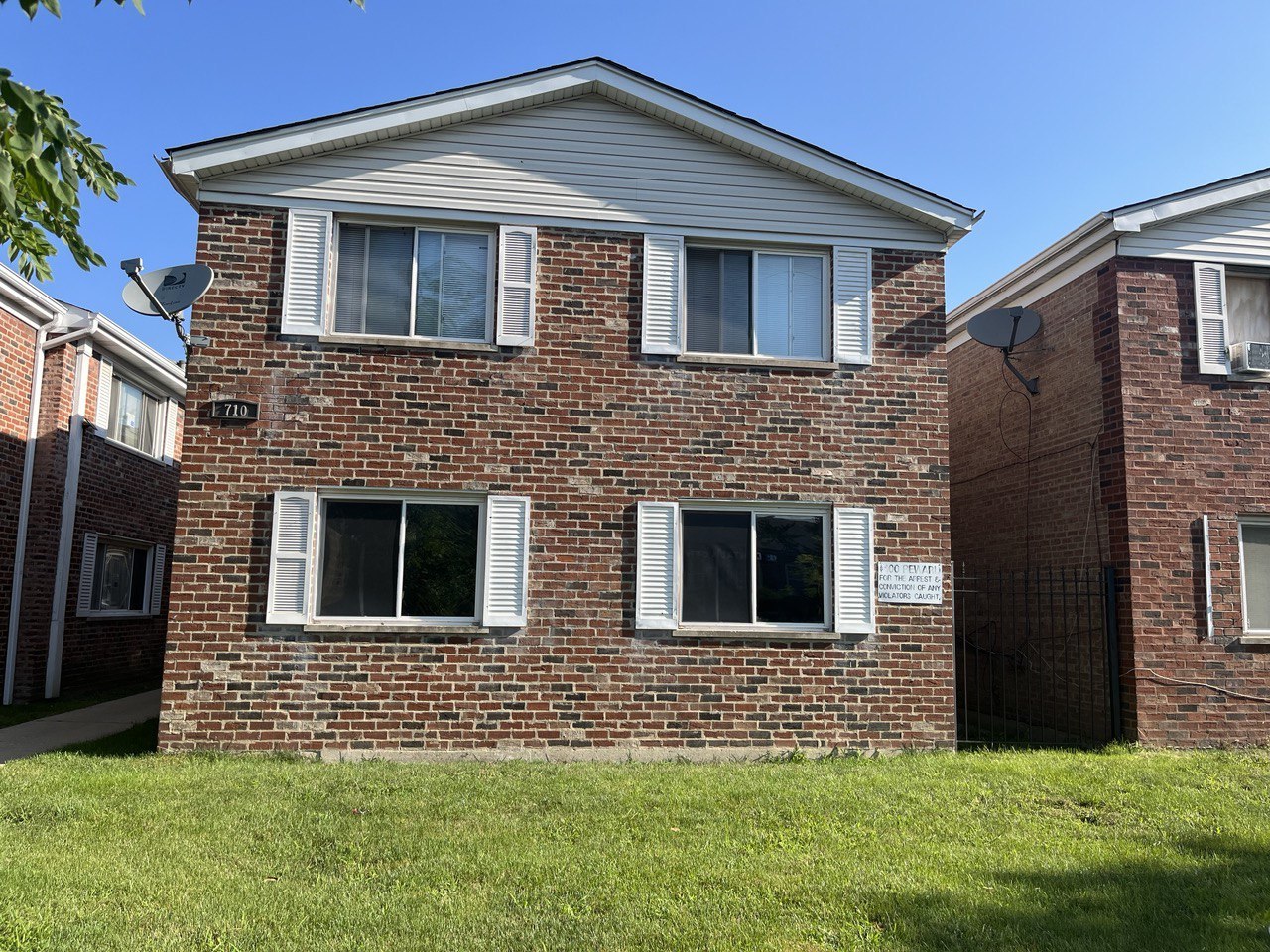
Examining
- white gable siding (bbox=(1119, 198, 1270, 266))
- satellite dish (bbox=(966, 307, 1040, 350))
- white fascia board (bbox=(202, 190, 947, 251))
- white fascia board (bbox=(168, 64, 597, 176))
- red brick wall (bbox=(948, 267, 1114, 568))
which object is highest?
white fascia board (bbox=(168, 64, 597, 176))

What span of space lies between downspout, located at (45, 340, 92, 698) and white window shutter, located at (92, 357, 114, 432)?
1.34 ft

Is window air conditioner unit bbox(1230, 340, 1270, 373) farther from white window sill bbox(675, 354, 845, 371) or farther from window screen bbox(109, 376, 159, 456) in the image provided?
window screen bbox(109, 376, 159, 456)

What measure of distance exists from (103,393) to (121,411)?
2.81 ft

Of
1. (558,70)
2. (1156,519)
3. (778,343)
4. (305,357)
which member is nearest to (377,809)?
(305,357)

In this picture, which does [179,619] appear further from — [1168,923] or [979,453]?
[979,453]

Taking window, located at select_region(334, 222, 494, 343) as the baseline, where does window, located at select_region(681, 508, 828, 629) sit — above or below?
below

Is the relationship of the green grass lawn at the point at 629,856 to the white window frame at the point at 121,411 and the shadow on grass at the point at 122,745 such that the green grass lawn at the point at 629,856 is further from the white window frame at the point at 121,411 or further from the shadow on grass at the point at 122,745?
the white window frame at the point at 121,411

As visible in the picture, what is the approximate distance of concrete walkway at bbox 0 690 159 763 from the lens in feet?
30.7

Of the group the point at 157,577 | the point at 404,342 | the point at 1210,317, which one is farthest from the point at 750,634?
the point at 157,577

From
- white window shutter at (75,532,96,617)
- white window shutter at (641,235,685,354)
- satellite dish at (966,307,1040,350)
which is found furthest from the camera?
white window shutter at (75,532,96,617)

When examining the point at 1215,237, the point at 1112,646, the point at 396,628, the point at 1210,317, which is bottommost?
the point at 1112,646

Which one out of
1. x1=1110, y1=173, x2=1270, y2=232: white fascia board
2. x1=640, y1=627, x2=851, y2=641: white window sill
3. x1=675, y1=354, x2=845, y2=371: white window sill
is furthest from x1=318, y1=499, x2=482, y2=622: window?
x1=1110, y1=173, x2=1270, y2=232: white fascia board

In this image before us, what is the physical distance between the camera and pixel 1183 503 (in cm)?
1006

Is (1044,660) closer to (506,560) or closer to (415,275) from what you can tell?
(506,560)
